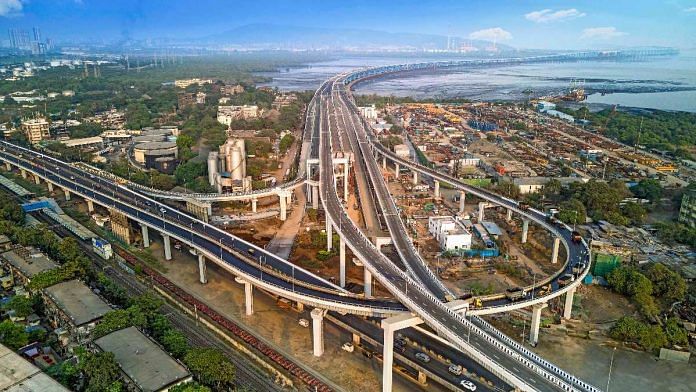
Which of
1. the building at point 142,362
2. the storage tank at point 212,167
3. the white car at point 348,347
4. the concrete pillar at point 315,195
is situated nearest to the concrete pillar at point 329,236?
the concrete pillar at point 315,195

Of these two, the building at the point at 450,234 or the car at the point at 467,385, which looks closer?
the car at the point at 467,385

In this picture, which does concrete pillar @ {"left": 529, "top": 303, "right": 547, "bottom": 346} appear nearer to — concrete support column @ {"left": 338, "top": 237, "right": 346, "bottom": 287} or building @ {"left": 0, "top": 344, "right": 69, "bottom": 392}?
concrete support column @ {"left": 338, "top": 237, "right": 346, "bottom": 287}

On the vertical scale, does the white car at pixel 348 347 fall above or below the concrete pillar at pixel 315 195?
below

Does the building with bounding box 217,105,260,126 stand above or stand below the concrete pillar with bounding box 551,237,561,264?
above

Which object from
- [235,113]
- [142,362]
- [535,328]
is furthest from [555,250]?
[235,113]

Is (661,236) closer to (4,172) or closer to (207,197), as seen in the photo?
(207,197)

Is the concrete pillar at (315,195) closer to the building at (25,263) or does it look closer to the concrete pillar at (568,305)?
the building at (25,263)

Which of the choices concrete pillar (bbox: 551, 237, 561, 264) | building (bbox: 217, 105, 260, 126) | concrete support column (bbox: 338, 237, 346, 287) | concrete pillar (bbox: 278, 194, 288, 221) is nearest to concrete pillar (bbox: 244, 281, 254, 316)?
concrete support column (bbox: 338, 237, 346, 287)
